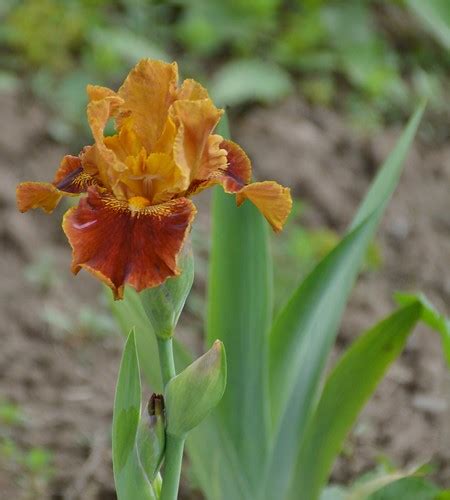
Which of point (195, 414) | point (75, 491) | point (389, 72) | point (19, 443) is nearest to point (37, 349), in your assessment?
point (19, 443)

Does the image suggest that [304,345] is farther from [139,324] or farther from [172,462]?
[172,462]

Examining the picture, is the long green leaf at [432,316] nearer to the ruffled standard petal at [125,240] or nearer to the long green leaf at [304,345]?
the long green leaf at [304,345]

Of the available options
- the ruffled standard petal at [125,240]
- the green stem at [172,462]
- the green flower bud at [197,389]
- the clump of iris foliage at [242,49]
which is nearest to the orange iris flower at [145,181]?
the ruffled standard petal at [125,240]

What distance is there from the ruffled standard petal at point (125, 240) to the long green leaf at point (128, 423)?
159 millimetres

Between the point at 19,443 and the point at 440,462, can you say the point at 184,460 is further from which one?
the point at 440,462

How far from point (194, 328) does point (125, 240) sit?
1.35 metres

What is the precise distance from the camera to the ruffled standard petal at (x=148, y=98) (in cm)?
113

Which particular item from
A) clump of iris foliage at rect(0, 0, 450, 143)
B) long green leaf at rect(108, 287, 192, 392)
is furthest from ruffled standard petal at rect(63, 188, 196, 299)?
clump of iris foliage at rect(0, 0, 450, 143)

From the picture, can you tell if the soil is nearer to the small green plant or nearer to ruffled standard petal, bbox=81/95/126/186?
the small green plant

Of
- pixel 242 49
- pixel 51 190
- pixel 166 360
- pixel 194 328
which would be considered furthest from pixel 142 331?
pixel 242 49

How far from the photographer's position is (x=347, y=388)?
1479 millimetres

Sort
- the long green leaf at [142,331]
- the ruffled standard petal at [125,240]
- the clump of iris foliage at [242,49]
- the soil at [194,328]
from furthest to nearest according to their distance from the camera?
the clump of iris foliage at [242,49]
the soil at [194,328]
the long green leaf at [142,331]
the ruffled standard petal at [125,240]

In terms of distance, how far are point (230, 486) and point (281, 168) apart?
5.06ft

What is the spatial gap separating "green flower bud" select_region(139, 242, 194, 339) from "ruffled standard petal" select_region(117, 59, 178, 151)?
5.4 inches
